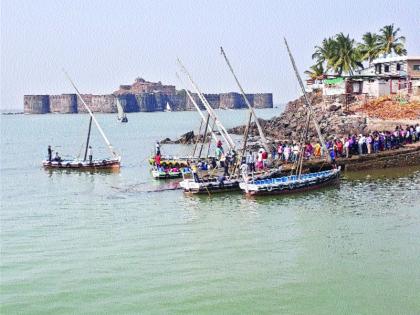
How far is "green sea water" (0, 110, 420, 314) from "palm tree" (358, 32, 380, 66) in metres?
44.7

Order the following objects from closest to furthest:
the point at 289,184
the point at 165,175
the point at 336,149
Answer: the point at 289,184, the point at 336,149, the point at 165,175

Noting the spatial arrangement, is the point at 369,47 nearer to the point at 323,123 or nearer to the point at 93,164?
the point at 323,123

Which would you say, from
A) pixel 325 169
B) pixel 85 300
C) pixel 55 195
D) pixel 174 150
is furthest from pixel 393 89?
pixel 85 300

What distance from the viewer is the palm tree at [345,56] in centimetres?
7944

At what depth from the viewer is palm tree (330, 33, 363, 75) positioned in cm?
7944

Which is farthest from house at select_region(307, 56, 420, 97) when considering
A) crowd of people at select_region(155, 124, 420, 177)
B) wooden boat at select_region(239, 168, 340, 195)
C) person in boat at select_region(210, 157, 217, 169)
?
wooden boat at select_region(239, 168, 340, 195)

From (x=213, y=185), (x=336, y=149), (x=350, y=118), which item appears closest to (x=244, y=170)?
(x=213, y=185)

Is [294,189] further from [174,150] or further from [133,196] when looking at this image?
[174,150]

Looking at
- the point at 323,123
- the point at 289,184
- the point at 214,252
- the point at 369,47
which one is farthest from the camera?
the point at 369,47

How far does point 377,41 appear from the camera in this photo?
Result: 7950 centimetres

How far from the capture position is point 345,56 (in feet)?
261

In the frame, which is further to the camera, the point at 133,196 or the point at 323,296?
the point at 133,196

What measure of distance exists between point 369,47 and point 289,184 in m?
51.0

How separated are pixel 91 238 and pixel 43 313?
27.0 ft
